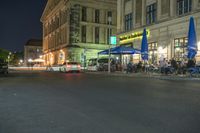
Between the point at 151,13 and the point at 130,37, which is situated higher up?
the point at 151,13

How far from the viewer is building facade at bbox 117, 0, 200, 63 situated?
29.9 meters

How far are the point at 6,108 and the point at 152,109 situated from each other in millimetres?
4217

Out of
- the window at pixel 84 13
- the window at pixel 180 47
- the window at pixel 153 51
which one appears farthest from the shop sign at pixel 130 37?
the window at pixel 84 13

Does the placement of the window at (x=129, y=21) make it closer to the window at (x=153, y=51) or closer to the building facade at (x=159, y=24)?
the building facade at (x=159, y=24)

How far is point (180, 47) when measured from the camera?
1202 inches

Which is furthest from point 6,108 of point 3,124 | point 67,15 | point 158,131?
point 67,15

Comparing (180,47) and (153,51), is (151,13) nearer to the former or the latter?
(153,51)

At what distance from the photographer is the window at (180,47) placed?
98.0 ft

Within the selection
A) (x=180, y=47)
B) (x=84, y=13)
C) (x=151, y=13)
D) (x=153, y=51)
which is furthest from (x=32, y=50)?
(x=180, y=47)

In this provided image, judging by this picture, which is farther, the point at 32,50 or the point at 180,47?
the point at 32,50

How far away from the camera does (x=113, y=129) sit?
579cm

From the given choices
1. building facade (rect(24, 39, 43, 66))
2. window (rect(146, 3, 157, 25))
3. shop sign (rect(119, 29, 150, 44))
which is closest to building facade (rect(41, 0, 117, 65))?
shop sign (rect(119, 29, 150, 44))

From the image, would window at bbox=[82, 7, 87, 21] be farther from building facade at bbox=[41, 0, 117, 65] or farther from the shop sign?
the shop sign

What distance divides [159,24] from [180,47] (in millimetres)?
4725
